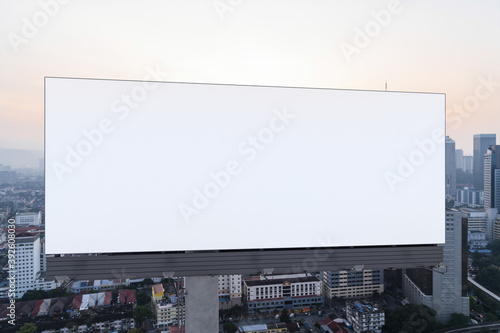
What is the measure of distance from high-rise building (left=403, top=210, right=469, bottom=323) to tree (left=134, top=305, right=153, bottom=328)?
11.4 metres

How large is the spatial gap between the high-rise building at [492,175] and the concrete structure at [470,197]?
4060 millimetres

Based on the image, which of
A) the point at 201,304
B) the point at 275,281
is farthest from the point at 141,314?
the point at 201,304

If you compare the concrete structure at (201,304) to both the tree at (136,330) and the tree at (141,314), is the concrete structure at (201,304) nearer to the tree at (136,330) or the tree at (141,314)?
the tree at (136,330)

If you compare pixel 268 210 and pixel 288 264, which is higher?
pixel 268 210

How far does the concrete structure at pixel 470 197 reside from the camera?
28938 mm

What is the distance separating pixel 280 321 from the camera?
1258cm

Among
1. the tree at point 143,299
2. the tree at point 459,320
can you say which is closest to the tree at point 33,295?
the tree at point 143,299

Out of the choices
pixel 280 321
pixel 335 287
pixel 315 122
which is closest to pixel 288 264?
pixel 315 122

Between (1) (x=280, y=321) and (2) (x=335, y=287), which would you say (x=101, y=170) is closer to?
(1) (x=280, y=321)

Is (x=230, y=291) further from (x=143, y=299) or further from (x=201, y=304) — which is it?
(x=201, y=304)

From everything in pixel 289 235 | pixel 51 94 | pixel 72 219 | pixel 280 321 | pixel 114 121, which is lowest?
pixel 280 321

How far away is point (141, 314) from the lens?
11.6m

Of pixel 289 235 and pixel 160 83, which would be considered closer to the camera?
pixel 160 83

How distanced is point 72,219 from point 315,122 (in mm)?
2096
